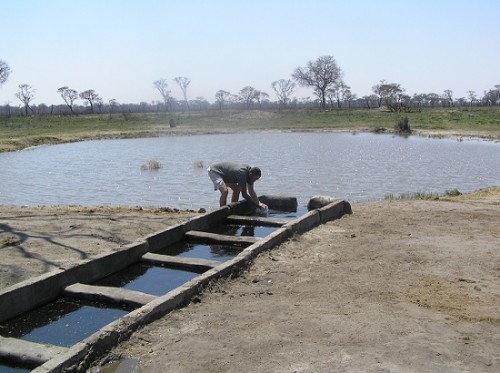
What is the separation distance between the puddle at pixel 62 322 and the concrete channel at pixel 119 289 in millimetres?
75

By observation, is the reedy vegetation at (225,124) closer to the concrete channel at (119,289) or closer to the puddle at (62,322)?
the concrete channel at (119,289)

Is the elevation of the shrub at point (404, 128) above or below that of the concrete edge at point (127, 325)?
above

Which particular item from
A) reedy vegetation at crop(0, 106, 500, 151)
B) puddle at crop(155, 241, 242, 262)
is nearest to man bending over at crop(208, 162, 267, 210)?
puddle at crop(155, 241, 242, 262)

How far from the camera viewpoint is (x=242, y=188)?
9.54 meters

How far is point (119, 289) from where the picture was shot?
5.57 m

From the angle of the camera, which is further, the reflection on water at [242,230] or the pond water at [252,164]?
the pond water at [252,164]

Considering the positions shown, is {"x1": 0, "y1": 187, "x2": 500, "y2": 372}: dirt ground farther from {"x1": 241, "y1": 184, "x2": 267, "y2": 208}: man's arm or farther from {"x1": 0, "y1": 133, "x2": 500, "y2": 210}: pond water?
{"x1": 0, "y1": 133, "x2": 500, "y2": 210}: pond water

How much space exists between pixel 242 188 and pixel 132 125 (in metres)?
42.7

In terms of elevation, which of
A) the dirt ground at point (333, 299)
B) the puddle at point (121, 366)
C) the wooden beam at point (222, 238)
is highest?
the wooden beam at point (222, 238)

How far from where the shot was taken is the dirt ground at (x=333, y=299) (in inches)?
156

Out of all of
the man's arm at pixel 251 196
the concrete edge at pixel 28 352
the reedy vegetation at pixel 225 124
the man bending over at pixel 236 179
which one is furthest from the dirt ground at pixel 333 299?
the reedy vegetation at pixel 225 124

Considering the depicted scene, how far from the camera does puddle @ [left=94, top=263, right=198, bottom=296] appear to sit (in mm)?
6285

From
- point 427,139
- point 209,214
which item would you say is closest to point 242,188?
point 209,214

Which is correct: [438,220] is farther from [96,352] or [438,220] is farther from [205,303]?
[96,352]
